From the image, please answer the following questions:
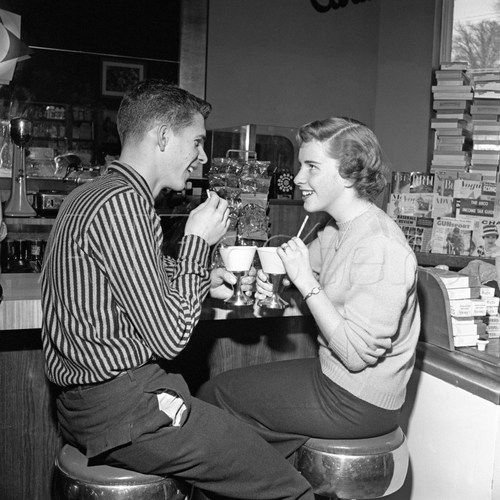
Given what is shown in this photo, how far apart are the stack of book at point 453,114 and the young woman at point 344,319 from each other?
2869 mm

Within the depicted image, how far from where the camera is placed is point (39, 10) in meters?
4.65

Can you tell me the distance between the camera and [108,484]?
1525 mm

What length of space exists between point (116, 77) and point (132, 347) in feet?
12.2

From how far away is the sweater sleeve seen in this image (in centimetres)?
175

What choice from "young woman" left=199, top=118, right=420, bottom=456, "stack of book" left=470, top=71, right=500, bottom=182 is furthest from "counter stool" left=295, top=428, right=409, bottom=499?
"stack of book" left=470, top=71, right=500, bottom=182

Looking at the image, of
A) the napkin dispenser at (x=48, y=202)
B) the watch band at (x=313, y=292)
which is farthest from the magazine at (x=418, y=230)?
the watch band at (x=313, y=292)

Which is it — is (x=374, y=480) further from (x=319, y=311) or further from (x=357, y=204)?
(x=357, y=204)

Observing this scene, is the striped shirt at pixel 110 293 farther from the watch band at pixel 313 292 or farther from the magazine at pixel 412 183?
the magazine at pixel 412 183

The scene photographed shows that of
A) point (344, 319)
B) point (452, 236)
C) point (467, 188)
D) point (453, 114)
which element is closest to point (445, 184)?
point (467, 188)

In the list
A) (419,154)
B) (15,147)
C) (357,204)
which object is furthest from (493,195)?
(419,154)

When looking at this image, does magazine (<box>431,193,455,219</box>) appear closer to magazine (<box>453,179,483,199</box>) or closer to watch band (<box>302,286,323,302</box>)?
magazine (<box>453,179,483,199</box>)

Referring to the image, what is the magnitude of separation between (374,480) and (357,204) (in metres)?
0.75

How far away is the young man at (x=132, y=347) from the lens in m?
1.49

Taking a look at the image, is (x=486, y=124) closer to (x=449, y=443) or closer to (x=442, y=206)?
(x=442, y=206)
